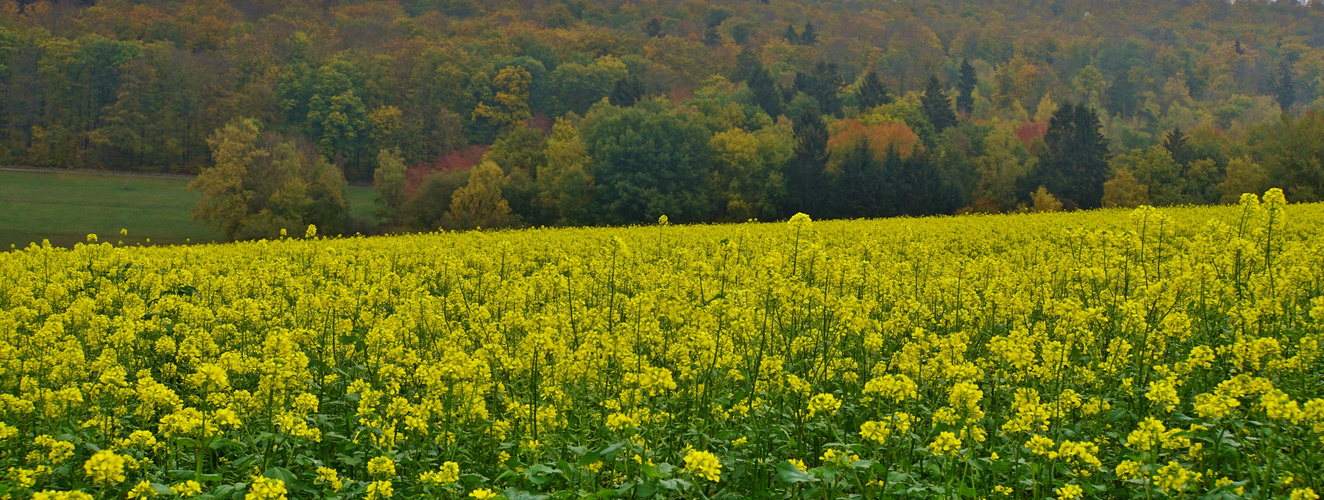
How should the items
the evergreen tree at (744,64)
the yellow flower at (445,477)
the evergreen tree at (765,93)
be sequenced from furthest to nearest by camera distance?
the evergreen tree at (744,64)
the evergreen tree at (765,93)
the yellow flower at (445,477)

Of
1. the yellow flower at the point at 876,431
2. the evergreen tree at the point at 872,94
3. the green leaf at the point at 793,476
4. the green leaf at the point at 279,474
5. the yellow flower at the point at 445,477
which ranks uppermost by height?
the evergreen tree at the point at 872,94

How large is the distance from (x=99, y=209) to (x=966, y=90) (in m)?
104

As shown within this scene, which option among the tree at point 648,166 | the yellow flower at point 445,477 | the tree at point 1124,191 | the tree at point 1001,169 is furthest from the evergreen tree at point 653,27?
the yellow flower at point 445,477

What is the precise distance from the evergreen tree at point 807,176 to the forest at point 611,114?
0.74 ft

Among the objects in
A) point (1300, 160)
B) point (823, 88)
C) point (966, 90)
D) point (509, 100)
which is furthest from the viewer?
point (966, 90)

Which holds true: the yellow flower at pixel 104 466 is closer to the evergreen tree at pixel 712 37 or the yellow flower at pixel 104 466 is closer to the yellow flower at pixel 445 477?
the yellow flower at pixel 445 477

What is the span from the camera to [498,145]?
69.3 metres

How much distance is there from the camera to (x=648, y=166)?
206 feet

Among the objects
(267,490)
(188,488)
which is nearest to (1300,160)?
(267,490)

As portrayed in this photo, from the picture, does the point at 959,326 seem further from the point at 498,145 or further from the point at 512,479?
the point at 498,145

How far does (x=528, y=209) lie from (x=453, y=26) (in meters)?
84.9

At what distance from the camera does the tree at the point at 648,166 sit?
6038 centimetres

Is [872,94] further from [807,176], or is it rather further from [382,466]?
[382,466]

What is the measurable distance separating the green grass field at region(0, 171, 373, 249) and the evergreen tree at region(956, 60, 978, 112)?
78007 mm
